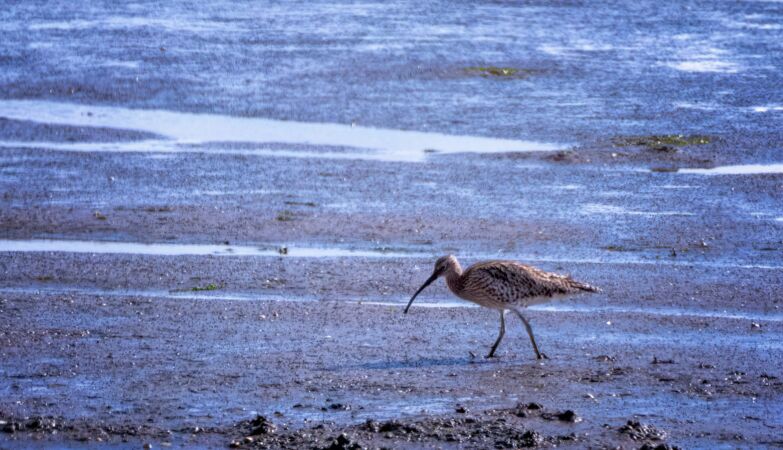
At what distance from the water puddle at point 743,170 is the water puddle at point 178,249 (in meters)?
5.47

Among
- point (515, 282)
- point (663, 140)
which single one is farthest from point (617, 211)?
point (515, 282)

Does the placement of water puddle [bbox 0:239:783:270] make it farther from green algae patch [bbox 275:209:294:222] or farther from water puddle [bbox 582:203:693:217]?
water puddle [bbox 582:203:693:217]

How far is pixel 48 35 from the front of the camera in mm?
27594

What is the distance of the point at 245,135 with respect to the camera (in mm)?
20156

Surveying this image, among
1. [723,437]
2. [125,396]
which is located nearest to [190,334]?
[125,396]

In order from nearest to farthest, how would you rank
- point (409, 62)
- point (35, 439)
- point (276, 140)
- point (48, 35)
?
point (35, 439), point (276, 140), point (409, 62), point (48, 35)

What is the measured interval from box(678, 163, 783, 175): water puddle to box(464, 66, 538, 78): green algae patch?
21.9 feet

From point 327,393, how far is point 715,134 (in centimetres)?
1200

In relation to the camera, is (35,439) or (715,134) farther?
(715,134)

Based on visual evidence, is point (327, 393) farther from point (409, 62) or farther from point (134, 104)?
point (409, 62)

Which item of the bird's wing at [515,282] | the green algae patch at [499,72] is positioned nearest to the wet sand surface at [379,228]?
the green algae patch at [499,72]

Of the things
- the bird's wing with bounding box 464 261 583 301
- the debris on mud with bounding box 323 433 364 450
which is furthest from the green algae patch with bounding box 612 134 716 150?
the debris on mud with bounding box 323 433 364 450

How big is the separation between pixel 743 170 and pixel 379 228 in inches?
223

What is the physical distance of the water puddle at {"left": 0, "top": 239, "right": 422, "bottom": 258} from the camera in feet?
46.2
